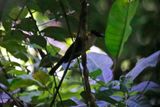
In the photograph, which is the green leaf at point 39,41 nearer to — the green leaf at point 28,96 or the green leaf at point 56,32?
the green leaf at point 56,32

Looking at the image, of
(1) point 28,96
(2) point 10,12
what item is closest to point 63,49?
(1) point 28,96

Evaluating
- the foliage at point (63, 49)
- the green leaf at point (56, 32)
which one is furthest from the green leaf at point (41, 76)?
the green leaf at point (56, 32)

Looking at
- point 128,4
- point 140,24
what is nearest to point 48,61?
point 128,4

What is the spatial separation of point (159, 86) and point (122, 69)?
0.88m

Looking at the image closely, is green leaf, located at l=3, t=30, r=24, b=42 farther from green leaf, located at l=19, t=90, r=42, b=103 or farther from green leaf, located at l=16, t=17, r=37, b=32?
green leaf, located at l=19, t=90, r=42, b=103

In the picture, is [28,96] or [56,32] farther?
[28,96]

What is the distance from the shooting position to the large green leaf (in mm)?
864

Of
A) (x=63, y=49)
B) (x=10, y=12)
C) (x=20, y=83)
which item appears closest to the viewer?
(x=10, y=12)

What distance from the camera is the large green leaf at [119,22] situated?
86cm

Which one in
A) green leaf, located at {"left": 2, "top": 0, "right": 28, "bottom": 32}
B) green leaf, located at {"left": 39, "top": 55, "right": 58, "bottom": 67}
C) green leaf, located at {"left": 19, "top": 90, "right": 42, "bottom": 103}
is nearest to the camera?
green leaf, located at {"left": 2, "top": 0, "right": 28, "bottom": 32}

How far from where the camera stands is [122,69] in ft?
6.13

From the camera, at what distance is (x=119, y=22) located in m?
0.88

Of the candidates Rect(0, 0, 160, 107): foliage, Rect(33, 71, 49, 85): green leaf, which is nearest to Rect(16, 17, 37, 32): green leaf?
Rect(0, 0, 160, 107): foliage

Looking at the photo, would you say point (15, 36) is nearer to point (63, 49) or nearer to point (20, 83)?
point (20, 83)
